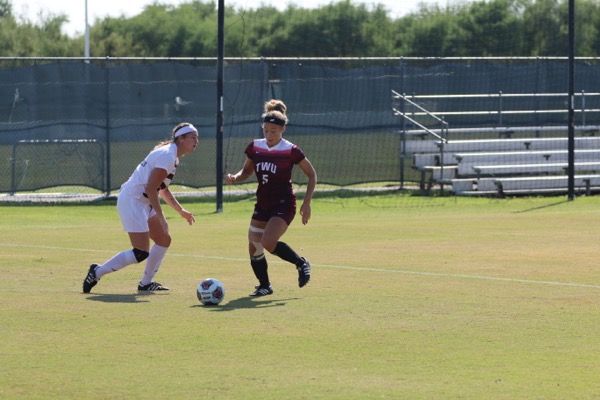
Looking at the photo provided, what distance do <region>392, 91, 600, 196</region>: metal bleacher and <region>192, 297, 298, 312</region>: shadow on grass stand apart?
16.5m

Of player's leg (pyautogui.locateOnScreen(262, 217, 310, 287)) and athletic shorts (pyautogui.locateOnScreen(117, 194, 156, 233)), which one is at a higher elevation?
athletic shorts (pyautogui.locateOnScreen(117, 194, 156, 233))

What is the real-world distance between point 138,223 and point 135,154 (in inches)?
583

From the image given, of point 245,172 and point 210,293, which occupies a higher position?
point 245,172

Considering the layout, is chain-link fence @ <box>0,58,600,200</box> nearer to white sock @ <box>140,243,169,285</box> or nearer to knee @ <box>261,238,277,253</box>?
white sock @ <box>140,243,169,285</box>

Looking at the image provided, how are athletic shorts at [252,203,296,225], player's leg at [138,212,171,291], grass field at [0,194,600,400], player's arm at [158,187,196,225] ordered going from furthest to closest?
player's arm at [158,187,196,225] < player's leg at [138,212,171,291] < athletic shorts at [252,203,296,225] < grass field at [0,194,600,400]

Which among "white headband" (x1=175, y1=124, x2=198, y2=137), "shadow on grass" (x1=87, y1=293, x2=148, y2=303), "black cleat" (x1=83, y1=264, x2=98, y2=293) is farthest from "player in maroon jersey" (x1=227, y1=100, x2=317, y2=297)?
"black cleat" (x1=83, y1=264, x2=98, y2=293)

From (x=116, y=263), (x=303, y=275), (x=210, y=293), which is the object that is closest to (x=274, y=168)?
(x=303, y=275)

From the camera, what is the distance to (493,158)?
97.8 feet

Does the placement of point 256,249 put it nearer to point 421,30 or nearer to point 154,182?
point 154,182

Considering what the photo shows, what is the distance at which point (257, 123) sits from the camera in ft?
90.6

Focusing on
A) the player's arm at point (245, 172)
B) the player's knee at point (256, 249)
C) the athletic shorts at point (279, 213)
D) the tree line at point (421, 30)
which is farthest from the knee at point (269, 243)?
the tree line at point (421, 30)

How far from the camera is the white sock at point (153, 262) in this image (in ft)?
41.7

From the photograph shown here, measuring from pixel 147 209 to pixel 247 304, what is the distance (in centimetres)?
A: 167

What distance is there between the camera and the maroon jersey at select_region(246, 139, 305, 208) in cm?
1257
